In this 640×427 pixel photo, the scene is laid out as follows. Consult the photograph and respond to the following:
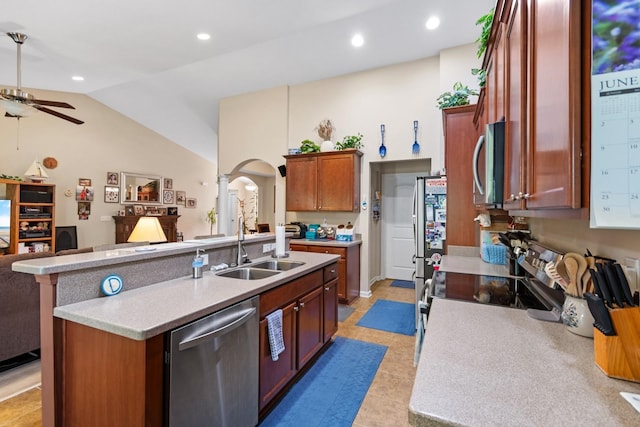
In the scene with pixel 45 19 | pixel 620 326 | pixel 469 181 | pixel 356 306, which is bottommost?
pixel 356 306

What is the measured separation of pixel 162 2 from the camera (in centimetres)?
286

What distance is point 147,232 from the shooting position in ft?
10.6

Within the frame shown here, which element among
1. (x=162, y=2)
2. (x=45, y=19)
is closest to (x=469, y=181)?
(x=162, y=2)

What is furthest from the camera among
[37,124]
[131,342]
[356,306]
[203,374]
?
[37,124]

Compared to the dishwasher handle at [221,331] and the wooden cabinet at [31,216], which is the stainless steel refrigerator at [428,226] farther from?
the wooden cabinet at [31,216]

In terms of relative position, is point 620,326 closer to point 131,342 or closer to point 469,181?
point 131,342

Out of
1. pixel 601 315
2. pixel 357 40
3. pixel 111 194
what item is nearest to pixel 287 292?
pixel 601 315

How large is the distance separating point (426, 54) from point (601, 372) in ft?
15.0

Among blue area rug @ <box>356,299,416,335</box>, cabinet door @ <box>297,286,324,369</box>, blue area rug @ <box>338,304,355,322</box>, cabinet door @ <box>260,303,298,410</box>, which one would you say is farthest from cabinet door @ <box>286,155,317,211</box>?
cabinet door @ <box>260,303,298,410</box>

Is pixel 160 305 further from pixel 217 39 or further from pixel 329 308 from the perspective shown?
pixel 217 39

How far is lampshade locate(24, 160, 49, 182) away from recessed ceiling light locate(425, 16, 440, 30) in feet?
22.1

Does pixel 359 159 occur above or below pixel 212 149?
below

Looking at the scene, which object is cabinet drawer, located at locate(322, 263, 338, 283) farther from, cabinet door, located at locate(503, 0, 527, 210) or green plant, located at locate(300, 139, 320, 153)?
green plant, located at locate(300, 139, 320, 153)

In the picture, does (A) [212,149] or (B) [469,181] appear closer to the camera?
(B) [469,181]
